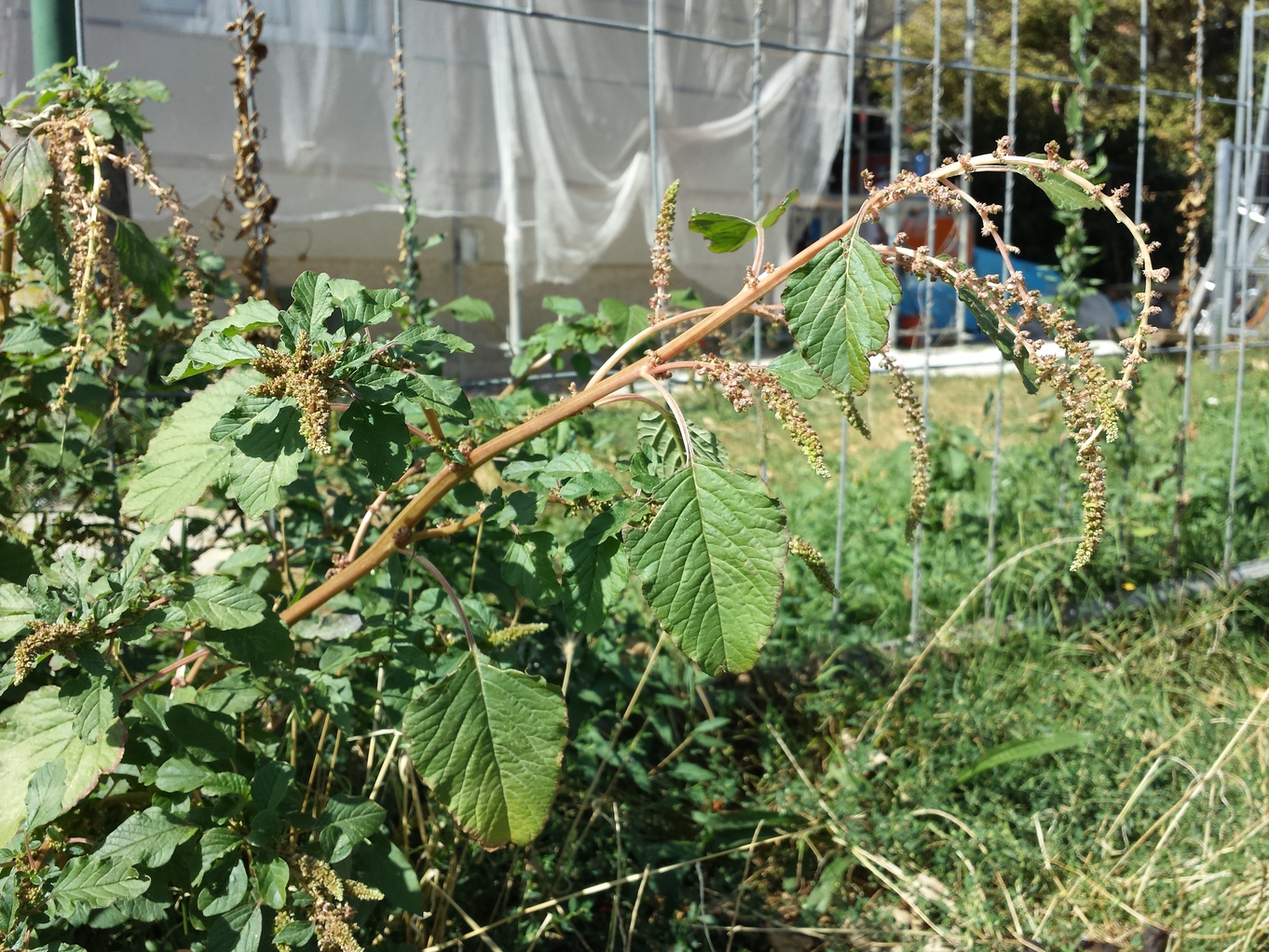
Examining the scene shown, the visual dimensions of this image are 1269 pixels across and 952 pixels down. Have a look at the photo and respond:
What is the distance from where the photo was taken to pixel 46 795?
1.05 m

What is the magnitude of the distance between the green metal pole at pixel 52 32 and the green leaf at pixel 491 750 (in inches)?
48.6

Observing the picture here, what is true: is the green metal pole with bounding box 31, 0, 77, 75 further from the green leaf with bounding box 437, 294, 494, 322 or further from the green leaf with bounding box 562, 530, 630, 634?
the green leaf with bounding box 562, 530, 630, 634

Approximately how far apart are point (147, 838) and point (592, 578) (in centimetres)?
56

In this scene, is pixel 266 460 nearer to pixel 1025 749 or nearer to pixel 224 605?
pixel 224 605

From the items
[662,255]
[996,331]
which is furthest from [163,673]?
[996,331]

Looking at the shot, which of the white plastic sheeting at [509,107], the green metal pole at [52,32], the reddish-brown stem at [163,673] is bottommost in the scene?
the reddish-brown stem at [163,673]

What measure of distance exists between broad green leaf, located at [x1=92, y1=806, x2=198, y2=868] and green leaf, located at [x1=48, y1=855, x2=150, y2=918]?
14 mm

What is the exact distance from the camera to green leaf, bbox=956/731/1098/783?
2.07 meters

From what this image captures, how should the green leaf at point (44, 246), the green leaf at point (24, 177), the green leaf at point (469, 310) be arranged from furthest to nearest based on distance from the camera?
the green leaf at point (469, 310), the green leaf at point (44, 246), the green leaf at point (24, 177)

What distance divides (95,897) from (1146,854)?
5.80 ft

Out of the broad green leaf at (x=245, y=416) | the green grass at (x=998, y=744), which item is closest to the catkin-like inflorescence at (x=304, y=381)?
the broad green leaf at (x=245, y=416)

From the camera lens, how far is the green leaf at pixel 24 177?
4.15 ft

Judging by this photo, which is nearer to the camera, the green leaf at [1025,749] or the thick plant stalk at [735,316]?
the thick plant stalk at [735,316]

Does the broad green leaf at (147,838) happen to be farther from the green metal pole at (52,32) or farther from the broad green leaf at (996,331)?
the green metal pole at (52,32)
